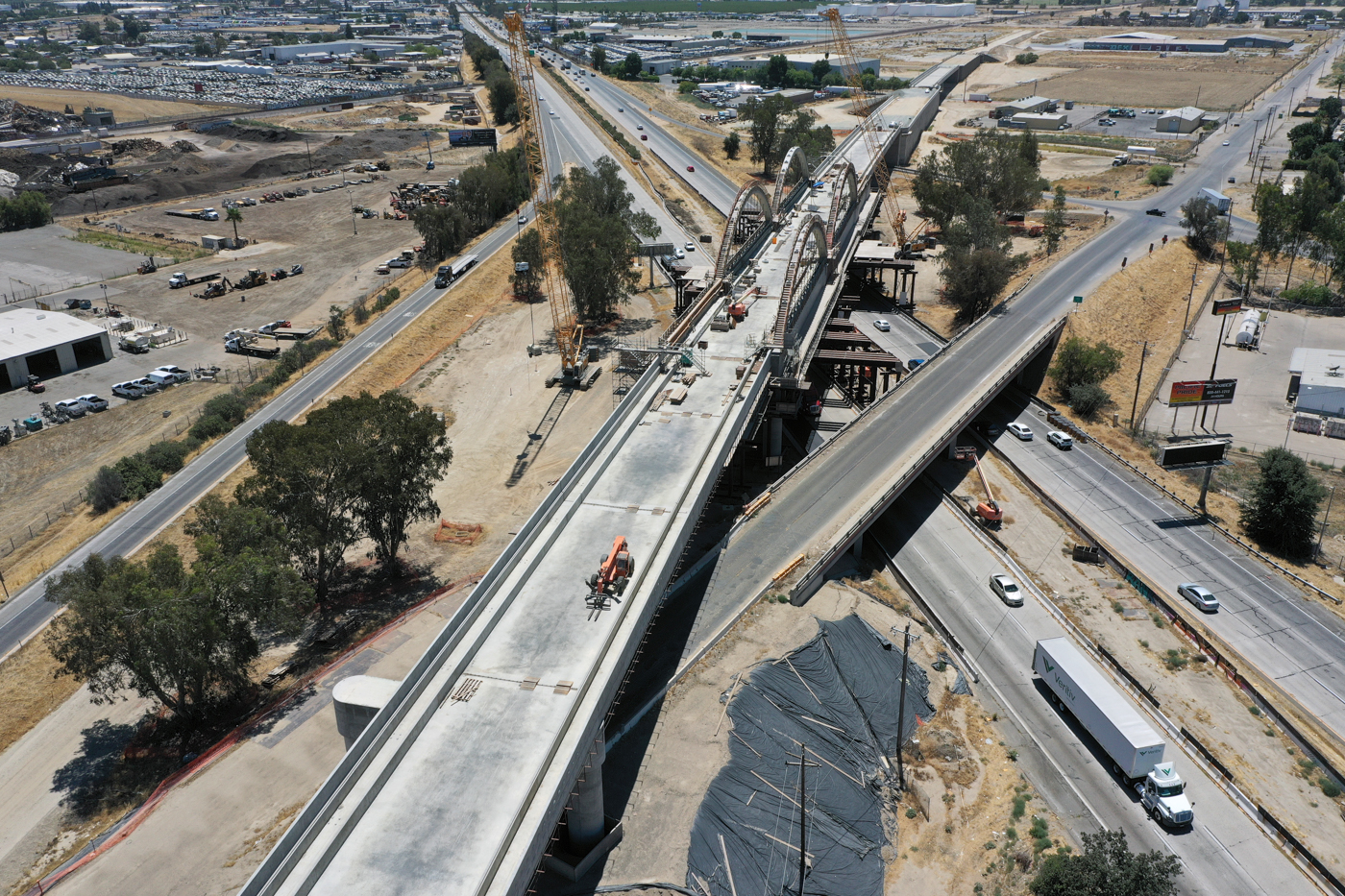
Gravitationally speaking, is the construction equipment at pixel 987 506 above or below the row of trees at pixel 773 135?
below

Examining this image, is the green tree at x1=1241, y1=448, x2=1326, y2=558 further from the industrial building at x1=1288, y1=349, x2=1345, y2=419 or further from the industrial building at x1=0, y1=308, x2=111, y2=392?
the industrial building at x1=0, y1=308, x2=111, y2=392

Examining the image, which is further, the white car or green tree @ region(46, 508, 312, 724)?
the white car

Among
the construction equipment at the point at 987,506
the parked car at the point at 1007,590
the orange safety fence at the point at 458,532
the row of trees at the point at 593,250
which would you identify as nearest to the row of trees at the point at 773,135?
the row of trees at the point at 593,250

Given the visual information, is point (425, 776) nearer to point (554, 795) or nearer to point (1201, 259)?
point (554, 795)

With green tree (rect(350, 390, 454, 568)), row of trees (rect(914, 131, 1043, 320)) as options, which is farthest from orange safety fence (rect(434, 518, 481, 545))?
row of trees (rect(914, 131, 1043, 320))

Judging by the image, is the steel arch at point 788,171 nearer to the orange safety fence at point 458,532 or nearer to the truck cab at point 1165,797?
the orange safety fence at point 458,532
